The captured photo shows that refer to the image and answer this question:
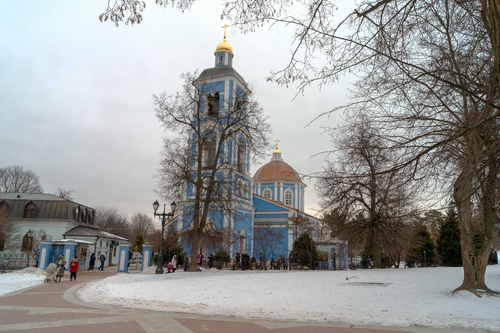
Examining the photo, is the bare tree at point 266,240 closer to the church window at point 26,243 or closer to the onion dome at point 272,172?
the onion dome at point 272,172

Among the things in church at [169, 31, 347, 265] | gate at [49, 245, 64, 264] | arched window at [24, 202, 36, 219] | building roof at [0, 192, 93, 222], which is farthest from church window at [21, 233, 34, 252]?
church at [169, 31, 347, 265]

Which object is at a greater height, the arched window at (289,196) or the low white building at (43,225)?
the arched window at (289,196)

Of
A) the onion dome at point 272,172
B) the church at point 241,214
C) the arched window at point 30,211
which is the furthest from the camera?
the onion dome at point 272,172

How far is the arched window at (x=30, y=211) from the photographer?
34531mm

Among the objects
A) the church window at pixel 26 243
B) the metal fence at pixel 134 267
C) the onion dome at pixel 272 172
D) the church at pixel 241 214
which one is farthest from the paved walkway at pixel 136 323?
the onion dome at pixel 272 172

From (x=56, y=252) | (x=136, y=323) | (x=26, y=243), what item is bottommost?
(x=136, y=323)

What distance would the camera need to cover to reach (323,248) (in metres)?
28.5

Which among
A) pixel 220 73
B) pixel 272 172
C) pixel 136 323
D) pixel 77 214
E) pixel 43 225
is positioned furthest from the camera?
pixel 272 172

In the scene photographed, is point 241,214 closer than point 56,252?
No

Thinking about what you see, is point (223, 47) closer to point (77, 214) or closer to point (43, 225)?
point (77, 214)

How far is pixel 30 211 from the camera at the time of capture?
34.8 metres

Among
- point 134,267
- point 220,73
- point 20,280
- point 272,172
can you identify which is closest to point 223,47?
point 220,73

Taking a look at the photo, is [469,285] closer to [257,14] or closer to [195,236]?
[257,14]

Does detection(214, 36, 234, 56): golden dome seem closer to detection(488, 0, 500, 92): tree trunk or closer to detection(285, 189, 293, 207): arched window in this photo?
detection(285, 189, 293, 207): arched window
